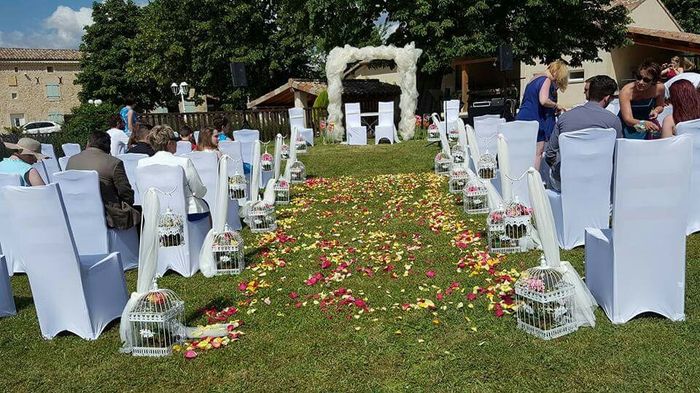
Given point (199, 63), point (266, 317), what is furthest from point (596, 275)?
point (199, 63)

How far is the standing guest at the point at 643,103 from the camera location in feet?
16.6

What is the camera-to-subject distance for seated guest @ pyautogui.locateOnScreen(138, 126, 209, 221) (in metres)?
4.91

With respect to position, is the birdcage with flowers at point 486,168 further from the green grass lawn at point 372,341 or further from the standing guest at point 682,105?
the standing guest at point 682,105

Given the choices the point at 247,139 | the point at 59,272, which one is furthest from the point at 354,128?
the point at 59,272

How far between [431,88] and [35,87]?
39.6m

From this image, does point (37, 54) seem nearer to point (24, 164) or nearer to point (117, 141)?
point (117, 141)

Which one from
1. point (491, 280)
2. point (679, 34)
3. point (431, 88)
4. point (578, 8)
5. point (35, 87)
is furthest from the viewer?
point (35, 87)

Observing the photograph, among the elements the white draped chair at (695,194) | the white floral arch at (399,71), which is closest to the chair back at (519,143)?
the white draped chair at (695,194)

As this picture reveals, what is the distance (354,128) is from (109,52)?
91.3 feet

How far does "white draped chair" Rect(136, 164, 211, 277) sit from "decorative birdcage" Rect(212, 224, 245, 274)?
11.1 inches

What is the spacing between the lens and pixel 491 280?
421cm

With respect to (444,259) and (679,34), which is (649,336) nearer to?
(444,259)

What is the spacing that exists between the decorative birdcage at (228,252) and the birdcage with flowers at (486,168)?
2.98m

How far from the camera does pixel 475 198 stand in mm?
6332
